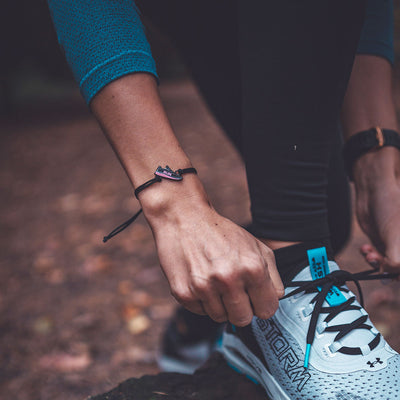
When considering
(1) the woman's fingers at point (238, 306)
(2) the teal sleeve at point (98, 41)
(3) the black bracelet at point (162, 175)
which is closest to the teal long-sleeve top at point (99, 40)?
(2) the teal sleeve at point (98, 41)

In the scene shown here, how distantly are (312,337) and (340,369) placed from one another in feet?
0.21

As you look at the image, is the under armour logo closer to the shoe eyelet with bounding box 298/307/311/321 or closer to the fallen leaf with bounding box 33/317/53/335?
the shoe eyelet with bounding box 298/307/311/321

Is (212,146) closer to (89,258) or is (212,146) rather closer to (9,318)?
(89,258)

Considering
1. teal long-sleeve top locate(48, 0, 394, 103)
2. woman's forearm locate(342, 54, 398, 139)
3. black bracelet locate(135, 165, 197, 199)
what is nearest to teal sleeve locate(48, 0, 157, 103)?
teal long-sleeve top locate(48, 0, 394, 103)

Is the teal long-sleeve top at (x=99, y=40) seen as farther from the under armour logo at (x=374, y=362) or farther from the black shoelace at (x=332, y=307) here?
the under armour logo at (x=374, y=362)

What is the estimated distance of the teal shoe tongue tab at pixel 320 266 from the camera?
2.24ft

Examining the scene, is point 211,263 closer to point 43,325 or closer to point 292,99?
point 292,99

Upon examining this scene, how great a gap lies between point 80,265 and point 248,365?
147 centimetres

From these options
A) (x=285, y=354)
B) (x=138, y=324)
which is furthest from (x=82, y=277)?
(x=285, y=354)

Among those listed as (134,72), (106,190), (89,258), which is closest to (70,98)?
(106,190)

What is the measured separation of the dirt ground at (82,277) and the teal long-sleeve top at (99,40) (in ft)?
3.18

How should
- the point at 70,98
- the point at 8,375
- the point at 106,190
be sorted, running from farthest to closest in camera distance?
the point at 70,98 → the point at 106,190 → the point at 8,375

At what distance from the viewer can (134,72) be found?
569 mm

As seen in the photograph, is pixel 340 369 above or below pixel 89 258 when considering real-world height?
above
